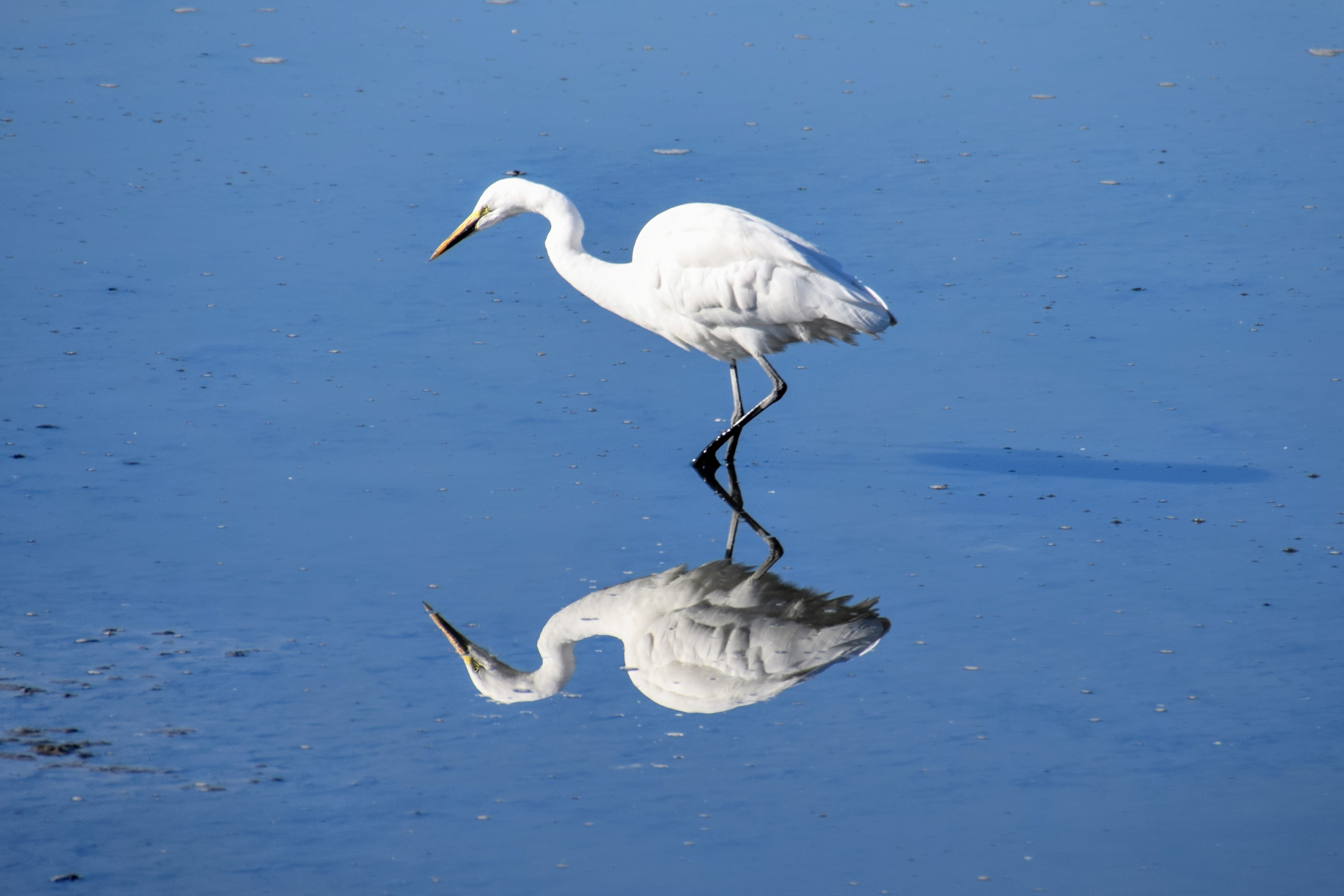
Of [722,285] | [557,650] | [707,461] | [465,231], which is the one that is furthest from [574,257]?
[557,650]

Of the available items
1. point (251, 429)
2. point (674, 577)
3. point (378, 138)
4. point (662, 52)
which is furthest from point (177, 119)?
point (674, 577)

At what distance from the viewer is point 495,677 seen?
4602mm

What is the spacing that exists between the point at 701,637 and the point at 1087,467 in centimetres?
176

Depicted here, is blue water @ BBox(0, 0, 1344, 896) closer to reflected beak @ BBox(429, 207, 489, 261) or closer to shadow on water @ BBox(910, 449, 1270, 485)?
shadow on water @ BBox(910, 449, 1270, 485)

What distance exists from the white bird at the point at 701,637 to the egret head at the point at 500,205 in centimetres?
184

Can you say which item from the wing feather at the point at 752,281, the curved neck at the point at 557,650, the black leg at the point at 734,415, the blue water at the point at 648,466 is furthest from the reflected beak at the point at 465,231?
the curved neck at the point at 557,650

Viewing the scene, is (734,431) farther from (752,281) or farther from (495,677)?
(495,677)

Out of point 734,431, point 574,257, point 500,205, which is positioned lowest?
point 734,431

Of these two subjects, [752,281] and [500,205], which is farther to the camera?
[500,205]

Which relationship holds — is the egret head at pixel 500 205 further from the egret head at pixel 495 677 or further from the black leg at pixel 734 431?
the egret head at pixel 495 677

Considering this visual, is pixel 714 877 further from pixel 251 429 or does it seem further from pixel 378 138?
pixel 378 138

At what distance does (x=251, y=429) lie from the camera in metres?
6.10

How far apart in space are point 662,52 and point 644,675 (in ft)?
22.3

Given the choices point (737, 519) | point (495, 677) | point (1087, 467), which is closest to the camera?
point (495, 677)
